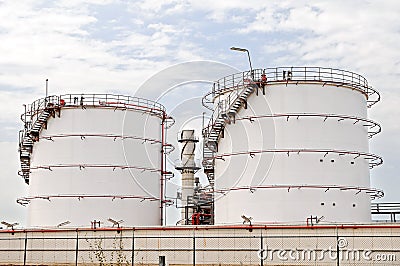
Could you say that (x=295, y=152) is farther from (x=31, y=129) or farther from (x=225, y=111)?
(x=31, y=129)

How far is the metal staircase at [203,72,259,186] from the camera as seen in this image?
35.4m

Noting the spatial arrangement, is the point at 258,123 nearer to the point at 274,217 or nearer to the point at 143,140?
the point at 274,217

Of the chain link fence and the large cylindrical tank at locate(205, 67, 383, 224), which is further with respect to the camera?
the large cylindrical tank at locate(205, 67, 383, 224)

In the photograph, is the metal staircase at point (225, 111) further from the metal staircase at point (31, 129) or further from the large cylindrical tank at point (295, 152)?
the metal staircase at point (31, 129)

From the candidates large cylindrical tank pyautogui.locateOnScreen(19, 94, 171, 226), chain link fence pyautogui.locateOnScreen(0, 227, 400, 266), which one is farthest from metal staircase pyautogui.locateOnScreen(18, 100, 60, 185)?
chain link fence pyautogui.locateOnScreen(0, 227, 400, 266)

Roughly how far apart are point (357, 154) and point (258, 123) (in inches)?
225

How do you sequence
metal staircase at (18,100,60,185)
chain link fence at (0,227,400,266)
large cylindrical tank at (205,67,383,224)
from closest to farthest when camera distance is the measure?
chain link fence at (0,227,400,266) < large cylindrical tank at (205,67,383,224) < metal staircase at (18,100,60,185)

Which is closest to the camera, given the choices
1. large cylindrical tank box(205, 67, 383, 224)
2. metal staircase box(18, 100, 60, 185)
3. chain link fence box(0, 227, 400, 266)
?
chain link fence box(0, 227, 400, 266)

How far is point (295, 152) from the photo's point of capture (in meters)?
33.8

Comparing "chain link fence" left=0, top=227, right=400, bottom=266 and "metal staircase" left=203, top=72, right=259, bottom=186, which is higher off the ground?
"metal staircase" left=203, top=72, right=259, bottom=186

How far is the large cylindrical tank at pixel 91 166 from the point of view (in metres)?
38.2

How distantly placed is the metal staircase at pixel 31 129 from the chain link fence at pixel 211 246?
25.6ft

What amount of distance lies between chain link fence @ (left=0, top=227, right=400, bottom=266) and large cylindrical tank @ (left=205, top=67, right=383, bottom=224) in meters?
4.02

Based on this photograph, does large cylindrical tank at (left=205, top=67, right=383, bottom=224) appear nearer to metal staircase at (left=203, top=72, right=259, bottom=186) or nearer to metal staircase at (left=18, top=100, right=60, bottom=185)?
metal staircase at (left=203, top=72, right=259, bottom=186)
